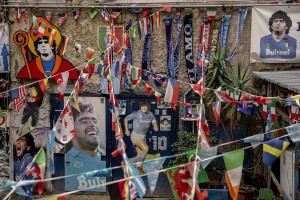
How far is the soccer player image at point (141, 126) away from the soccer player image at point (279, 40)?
9.95 ft

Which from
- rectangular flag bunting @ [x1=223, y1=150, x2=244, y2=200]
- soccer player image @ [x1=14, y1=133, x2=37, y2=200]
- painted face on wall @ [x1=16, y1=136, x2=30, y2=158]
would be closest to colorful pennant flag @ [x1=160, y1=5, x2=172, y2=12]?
soccer player image @ [x1=14, y1=133, x2=37, y2=200]

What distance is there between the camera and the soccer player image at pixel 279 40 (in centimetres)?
974

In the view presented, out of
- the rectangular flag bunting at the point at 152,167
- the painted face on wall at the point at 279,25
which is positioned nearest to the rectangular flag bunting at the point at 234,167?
the rectangular flag bunting at the point at 152,167

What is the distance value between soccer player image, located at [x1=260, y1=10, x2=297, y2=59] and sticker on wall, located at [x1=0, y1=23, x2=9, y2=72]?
20.1ft

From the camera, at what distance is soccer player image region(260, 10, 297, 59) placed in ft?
32.0

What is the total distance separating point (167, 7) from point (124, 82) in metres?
2.07

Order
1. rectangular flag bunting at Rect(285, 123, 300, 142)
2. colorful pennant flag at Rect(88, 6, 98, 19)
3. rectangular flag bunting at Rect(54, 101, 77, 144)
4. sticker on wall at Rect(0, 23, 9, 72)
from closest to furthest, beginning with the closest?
1. rectangular flag bunting at Rect(285, 123, 300, 142)
2. rectangular flag bunting at Rect(54, 101, 77, 144)
3. colorful pennant flag at Rect(88, 6, 98, 19)
4. sticker on wall at Rect(0, 23, 9, 72)

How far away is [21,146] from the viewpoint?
10656 millimetres

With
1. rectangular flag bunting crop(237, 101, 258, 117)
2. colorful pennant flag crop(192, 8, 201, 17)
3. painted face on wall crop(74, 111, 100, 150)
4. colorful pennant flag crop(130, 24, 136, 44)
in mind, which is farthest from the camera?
painted face on wall crop(74, 111, 100, 150)

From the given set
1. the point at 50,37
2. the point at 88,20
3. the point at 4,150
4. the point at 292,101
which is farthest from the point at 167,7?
the point at 4,150

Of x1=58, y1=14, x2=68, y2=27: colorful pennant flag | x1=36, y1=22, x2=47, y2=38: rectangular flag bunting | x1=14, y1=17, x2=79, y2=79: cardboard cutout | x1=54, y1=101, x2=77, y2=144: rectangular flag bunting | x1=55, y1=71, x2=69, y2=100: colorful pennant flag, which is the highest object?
x1=58, y1=14, x2=68, y2=27: colorful pennant flag

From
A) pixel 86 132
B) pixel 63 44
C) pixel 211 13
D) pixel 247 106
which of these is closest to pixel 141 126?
pixel 86 132

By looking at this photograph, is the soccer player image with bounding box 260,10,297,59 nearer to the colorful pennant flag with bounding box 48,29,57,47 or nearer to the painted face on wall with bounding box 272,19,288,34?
the painted face on wall with bounding box 272,19,288,34

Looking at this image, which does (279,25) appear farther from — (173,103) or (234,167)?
(234,167)
